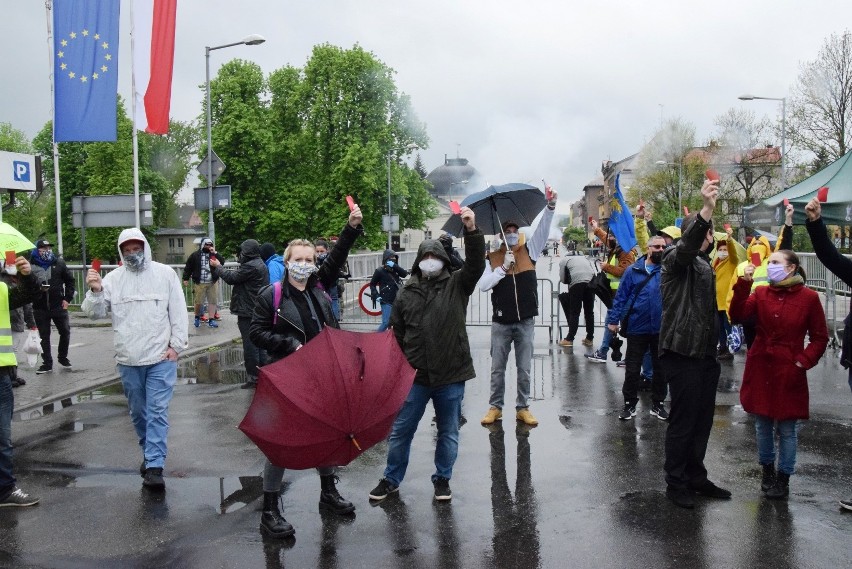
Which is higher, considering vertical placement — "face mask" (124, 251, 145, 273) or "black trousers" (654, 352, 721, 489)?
"face mask" (124, 251, 145, 273)

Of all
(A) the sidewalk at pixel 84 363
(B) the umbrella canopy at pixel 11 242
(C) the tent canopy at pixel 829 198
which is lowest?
(A) the sidewalk at pixel 84 363

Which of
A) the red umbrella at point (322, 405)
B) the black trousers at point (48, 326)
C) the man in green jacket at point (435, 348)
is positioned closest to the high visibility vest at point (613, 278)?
the man in green jacket at point (435, 348)

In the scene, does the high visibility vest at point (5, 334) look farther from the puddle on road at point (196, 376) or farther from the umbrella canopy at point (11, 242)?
the puddle on road at point (196, 376)

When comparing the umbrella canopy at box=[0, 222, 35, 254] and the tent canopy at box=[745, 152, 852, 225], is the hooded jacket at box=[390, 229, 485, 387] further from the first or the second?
the tent canopy at box=[745, 152, 852, 225]

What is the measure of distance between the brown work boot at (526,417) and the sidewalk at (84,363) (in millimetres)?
5743

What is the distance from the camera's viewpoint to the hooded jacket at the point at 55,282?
1198cm

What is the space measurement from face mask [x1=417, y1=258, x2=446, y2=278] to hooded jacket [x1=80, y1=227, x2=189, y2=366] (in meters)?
2.04

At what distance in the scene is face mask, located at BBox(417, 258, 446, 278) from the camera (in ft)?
→ 19.0

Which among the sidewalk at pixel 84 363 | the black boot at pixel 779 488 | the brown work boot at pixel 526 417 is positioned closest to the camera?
the black boot at pixel 779 488

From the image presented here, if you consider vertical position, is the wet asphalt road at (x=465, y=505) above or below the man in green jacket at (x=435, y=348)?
below

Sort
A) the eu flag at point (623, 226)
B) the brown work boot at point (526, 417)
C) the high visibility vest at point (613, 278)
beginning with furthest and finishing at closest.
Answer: the high visibility vest at point (613, 278) < the eu flag at point (623, 226) < the brown work boot at point (526, 417)

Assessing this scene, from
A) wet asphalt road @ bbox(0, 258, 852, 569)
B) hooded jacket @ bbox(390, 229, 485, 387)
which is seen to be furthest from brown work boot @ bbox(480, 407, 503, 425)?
hooded jacket @ bbox(390, 229, 485, 387)

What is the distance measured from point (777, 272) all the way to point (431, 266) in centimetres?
250

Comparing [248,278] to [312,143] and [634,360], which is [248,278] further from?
[312,143]
